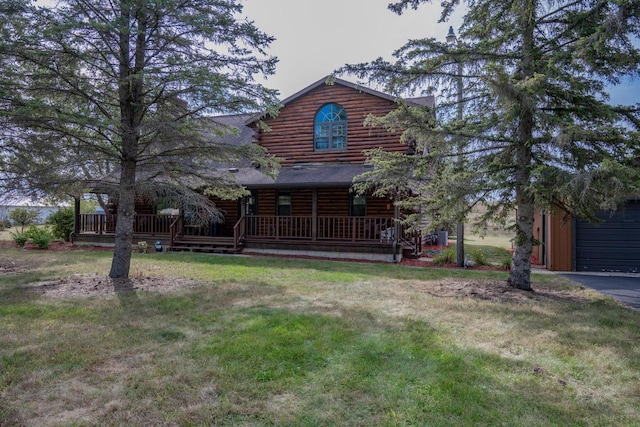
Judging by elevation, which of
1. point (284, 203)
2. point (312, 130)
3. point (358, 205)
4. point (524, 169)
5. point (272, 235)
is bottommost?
point (272, 235)

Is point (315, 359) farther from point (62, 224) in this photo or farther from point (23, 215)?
point (23, 215)

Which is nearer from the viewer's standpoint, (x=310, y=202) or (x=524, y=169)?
(x=524, y=169)

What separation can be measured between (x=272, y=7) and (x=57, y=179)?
7.38 m

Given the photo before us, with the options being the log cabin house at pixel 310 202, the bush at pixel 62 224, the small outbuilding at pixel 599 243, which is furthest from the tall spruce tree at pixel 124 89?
the bush at pixel 62 224

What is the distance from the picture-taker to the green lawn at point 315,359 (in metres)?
2.90

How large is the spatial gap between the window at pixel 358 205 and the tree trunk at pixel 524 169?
787cm

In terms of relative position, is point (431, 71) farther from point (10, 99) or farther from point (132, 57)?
point (10, 99)

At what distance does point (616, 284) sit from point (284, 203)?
12.0 metres

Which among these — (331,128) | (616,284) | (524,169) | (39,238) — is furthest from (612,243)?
(39,238)

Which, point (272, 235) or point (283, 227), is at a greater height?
point (283, 227)

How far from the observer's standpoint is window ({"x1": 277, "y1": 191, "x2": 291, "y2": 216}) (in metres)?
16.5

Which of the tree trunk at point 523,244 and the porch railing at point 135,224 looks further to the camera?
the porch railing at point 135,224

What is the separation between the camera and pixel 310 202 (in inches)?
641

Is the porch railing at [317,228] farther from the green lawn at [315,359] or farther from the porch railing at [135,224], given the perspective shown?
the green lawn at [315,359]
